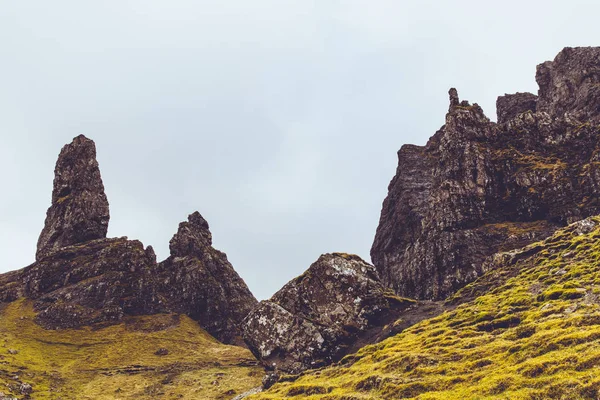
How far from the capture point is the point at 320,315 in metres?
80.2

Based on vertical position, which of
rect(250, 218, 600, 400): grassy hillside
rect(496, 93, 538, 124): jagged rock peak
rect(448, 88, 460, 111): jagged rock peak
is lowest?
rect(250, 218, 600, 400): grassy hillside

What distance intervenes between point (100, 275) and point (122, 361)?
5363 cm

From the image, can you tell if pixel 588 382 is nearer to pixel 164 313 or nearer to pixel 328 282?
pixel 328 282

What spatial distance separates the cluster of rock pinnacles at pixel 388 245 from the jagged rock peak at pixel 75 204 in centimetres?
54

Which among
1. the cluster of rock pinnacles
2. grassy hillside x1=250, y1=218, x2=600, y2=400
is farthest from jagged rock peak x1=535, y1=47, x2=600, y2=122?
grassy hillside x1=250, y1=218, x2=600, y2=400

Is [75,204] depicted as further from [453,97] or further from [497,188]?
[497,188]

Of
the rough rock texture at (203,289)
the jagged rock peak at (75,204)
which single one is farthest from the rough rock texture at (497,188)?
the jagged rock peak at (75,204)

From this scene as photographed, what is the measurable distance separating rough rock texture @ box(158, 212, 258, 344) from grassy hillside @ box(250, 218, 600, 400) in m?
115

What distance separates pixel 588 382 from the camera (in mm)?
25781

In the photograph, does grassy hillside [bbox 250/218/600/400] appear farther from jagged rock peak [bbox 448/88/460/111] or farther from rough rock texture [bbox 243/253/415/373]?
jagged rock peak [bbox 448/88/460/111]

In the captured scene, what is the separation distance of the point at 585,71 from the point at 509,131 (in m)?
51.6

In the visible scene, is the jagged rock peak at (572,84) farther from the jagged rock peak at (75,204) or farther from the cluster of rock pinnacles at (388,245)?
the jagged rock peak at (75,204)

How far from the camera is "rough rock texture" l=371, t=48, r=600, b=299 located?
337ft

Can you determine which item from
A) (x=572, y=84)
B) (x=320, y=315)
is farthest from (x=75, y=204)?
(x=572, y=84)
